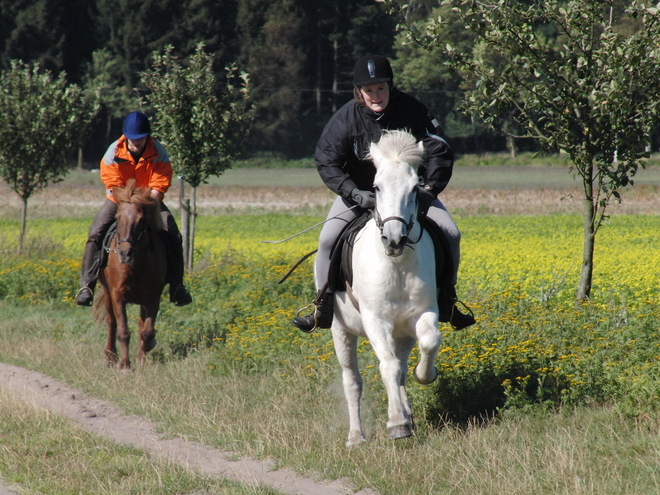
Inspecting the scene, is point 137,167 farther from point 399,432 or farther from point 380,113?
point 399,432

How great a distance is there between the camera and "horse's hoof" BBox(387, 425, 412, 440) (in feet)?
18.3

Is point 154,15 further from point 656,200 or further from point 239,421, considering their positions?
point 239,421

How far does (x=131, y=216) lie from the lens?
920cm

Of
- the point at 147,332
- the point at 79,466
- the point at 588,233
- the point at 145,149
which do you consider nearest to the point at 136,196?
the point at 145,149

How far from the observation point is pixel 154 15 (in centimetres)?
6919

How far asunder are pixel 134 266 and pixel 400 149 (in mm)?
4917

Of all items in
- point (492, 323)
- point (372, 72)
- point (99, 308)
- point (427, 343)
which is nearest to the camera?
point (427, 343)

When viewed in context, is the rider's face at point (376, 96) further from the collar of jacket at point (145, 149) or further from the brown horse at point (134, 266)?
the collar of jacket at point (145, 149)

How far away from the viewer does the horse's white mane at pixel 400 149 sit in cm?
556

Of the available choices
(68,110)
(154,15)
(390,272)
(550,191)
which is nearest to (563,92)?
(390,272)

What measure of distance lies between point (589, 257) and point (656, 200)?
23133 mm

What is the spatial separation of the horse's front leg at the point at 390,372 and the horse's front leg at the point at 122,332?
4.40 metres

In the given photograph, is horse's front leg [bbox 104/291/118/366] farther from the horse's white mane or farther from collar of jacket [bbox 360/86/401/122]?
the horse's white mane

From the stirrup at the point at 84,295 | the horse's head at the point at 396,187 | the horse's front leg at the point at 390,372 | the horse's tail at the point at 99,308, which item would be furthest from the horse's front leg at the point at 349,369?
the horse's tail at the point at 99,308
